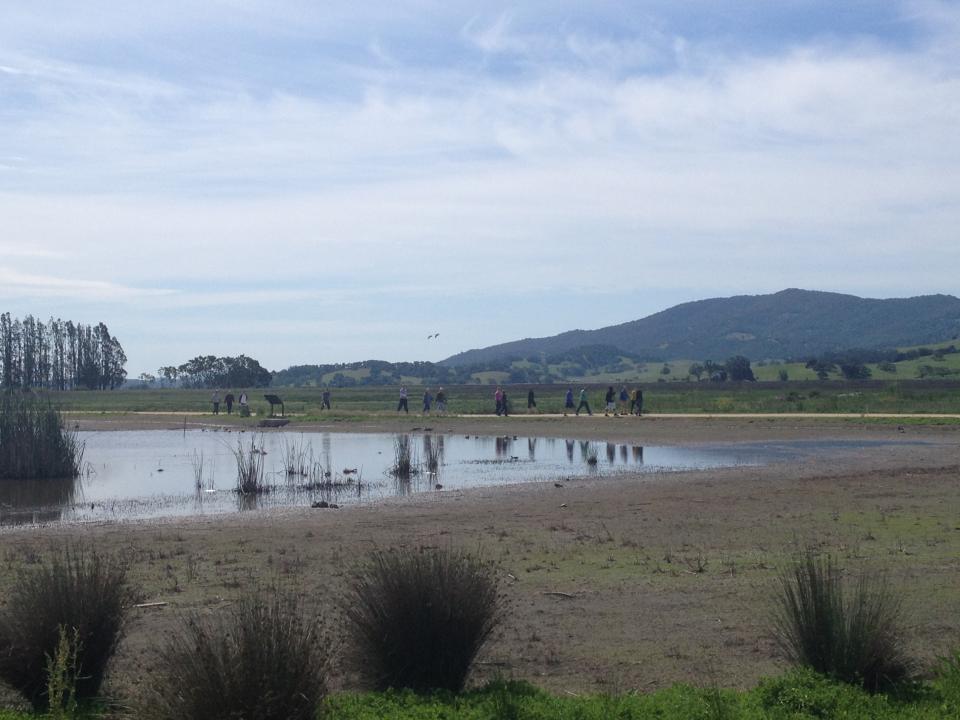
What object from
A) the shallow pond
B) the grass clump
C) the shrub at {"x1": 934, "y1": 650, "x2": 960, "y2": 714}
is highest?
the grass clump

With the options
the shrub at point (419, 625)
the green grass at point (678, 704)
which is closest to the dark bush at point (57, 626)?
the green grass at point (678, 704)

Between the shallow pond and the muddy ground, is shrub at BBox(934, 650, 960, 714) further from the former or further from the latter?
the shallow pond

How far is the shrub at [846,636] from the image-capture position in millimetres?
8031

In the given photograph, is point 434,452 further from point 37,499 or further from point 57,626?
point 57,626

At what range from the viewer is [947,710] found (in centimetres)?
757

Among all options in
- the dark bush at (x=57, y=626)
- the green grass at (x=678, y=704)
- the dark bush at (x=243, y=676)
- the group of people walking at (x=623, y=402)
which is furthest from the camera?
the group of people walking at (x=623, y=402)

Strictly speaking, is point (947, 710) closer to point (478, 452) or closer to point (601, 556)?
point (601, 556)

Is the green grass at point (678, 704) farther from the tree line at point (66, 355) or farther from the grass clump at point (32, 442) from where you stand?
the tree line at point (66, 355)

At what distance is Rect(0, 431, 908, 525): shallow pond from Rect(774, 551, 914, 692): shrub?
15.3m

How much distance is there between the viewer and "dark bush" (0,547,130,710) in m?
7.98

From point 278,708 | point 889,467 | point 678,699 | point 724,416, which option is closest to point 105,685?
point 278,708

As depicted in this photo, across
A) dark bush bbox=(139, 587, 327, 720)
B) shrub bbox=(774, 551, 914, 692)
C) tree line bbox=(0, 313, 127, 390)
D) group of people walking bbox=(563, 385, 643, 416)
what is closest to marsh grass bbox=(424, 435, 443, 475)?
group of people walking bbox=(563, 385, 643, 416)

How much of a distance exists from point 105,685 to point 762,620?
5.97 metres

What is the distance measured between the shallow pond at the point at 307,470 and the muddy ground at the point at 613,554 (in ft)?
8.01
